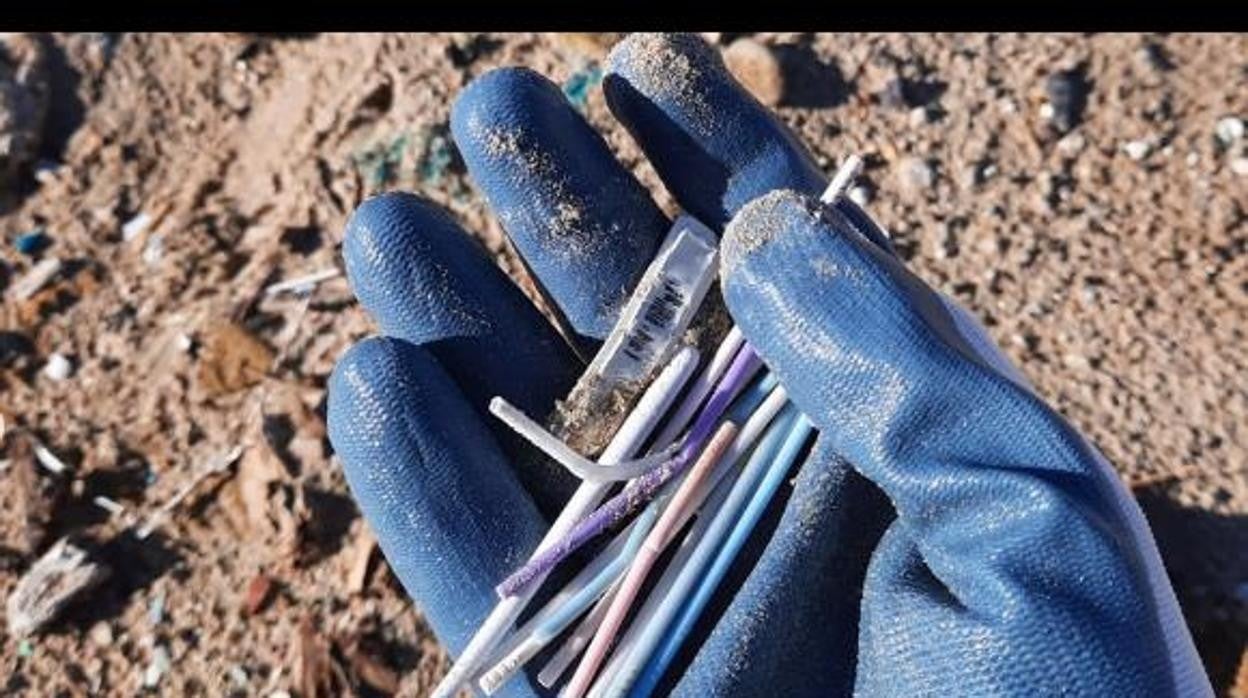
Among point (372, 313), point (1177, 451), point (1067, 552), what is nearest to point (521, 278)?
point (372, 313)

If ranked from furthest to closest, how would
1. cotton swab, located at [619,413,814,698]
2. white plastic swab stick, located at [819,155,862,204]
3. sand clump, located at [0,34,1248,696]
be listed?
sand clump, located at [0,34,1248,696] → white plastic swab stick, located at [819,155,862,204] → cotton swab, located at [619,413,814,698]

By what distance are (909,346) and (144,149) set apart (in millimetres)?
1999

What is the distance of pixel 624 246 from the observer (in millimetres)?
2170

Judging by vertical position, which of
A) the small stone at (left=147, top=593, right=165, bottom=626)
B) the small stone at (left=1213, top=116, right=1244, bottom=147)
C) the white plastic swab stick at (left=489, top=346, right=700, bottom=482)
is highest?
the small stone at (left=1213, top=116, right=1244, bottom=147)

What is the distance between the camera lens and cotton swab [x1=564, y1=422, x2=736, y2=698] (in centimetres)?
199

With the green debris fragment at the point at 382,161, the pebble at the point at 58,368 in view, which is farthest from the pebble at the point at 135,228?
the green debris fragment at the point at 382,161

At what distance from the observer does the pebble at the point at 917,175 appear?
2.77 meters

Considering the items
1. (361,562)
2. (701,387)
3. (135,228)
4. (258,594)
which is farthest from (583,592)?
(135,228)

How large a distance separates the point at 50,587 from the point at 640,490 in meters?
1.15

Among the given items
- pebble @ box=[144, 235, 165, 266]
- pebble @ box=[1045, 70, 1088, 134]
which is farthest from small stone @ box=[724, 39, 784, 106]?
pebble @ box=[144, 235, 165, 266]

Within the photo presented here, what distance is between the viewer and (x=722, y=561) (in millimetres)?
2020

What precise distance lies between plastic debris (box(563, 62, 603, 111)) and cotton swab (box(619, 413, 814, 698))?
1107mm

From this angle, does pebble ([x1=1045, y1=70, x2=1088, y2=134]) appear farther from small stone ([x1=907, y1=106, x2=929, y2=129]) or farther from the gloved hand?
the gloved hand

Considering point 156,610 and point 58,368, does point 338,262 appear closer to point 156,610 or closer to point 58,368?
point 58,368
